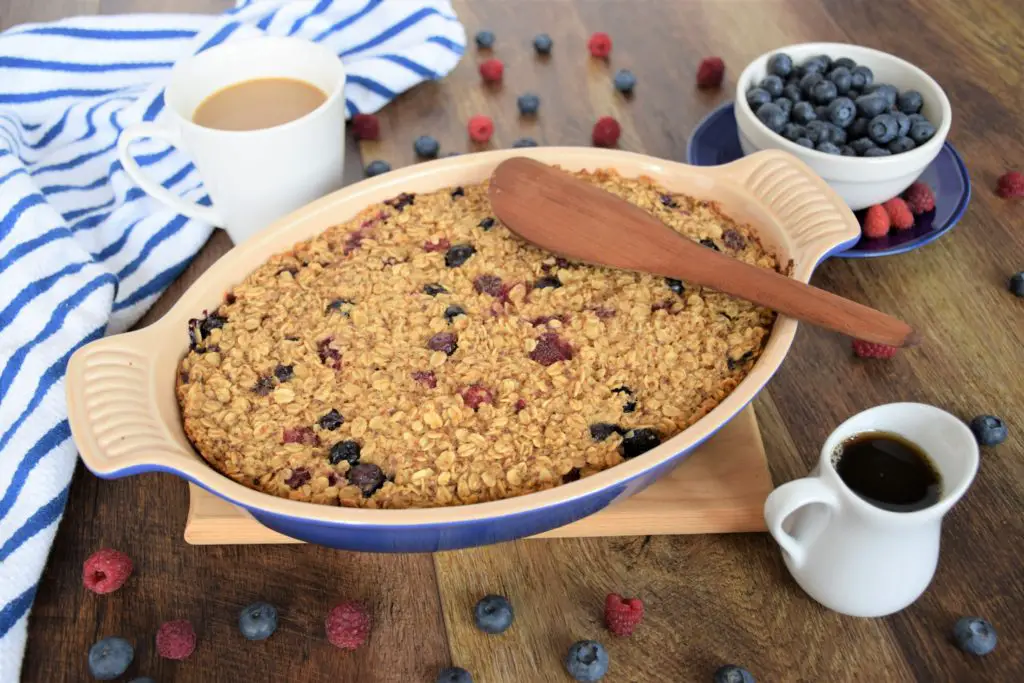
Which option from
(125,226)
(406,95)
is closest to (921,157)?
(406,95)

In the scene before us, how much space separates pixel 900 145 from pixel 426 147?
66 centimetres

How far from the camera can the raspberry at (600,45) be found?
4.99 feet

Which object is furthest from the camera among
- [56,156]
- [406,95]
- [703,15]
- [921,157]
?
[703,15]

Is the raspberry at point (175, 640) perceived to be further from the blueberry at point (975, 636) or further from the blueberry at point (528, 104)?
the blueberry at point (528, 104)

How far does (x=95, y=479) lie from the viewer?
100 centimetres

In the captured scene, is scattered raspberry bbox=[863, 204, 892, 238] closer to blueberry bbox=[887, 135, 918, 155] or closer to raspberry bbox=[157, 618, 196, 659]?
blueberry bbox=[887, 135, 918, 155]

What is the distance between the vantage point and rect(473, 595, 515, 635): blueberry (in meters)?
0.86

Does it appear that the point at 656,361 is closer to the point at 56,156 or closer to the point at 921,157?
the point at 921,157

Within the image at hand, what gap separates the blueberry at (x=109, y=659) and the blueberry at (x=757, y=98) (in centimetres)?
99

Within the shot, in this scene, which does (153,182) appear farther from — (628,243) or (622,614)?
(622,614)

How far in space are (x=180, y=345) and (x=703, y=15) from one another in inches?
44.9

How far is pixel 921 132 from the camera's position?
1178mm

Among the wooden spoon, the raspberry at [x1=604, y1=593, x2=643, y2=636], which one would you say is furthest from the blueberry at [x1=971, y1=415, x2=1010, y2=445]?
the raspberry at [x1=604, y1=593, x2=643, y2=636]

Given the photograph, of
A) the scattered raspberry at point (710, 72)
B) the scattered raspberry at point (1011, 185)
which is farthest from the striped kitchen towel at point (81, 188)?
the scattered raspberry at point (1011, 185)
